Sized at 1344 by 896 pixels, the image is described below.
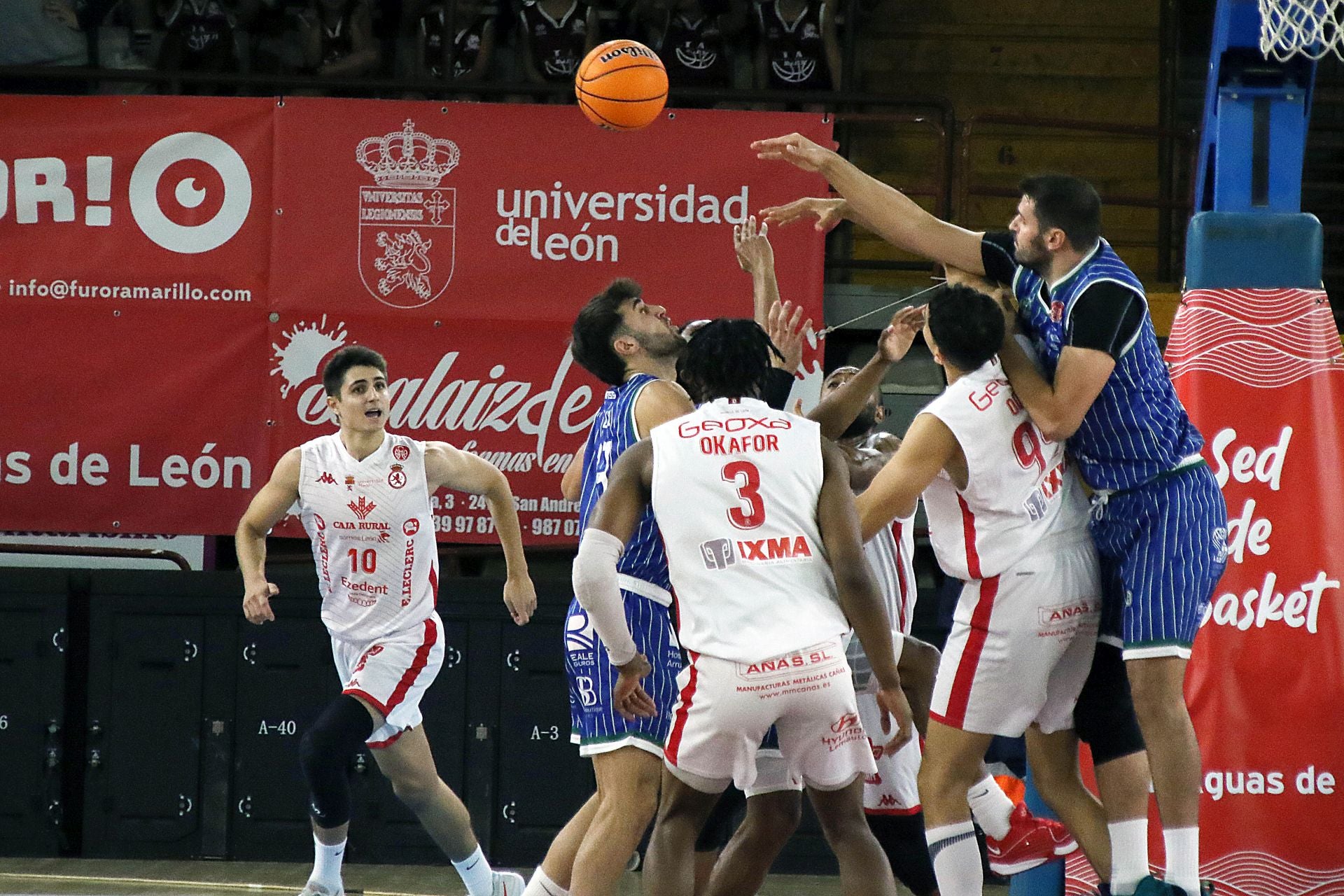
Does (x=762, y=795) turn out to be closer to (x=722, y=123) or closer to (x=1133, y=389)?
(x=1133, y=389)

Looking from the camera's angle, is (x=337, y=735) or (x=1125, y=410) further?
(x=337, y=735)

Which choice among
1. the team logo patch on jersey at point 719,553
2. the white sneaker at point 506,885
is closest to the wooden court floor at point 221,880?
the white sneaker at point 506,885

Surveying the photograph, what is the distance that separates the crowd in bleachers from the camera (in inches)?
414

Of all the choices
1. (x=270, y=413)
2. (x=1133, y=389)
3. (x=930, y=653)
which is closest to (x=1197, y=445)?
(x=1133, y=389)

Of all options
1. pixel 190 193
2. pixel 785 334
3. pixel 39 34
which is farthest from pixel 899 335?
pixel 39 34

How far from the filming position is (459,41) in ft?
35.7

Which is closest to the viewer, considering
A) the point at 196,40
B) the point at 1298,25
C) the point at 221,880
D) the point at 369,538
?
the point at 1298,25

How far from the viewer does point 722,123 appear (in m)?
8.88

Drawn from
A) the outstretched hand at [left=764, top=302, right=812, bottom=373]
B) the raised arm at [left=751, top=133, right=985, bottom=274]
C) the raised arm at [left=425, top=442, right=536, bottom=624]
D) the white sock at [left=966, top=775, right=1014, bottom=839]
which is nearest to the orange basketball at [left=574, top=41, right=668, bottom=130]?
the raised arm at [left=425, top=442, right=536, bottom=624]

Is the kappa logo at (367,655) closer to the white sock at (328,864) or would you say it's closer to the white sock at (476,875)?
the white sock at (328,864)

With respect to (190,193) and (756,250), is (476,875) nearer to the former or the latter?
(756,250)

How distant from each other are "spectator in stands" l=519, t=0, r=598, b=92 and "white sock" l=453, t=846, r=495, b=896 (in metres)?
5.40

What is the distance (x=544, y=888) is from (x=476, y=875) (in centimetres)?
160

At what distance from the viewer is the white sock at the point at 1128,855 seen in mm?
5094
